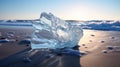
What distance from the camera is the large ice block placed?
962 cm

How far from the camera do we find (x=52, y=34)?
9.79 m

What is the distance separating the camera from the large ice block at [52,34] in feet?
31.6

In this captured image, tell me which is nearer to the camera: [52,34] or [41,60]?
[41,60]

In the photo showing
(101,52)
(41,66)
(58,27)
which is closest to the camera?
(41,66)

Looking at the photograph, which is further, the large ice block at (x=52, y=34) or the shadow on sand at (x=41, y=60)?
the large ice block at (x=52, y=34)

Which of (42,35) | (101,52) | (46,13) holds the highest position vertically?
(46,13)

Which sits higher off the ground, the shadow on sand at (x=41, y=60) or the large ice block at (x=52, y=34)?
the large ice block at (x=52, y=34)

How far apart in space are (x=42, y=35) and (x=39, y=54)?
4.19ft

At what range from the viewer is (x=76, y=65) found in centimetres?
705

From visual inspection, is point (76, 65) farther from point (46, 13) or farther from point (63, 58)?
point (46, 13)

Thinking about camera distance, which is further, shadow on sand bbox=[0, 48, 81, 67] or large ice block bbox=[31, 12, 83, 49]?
large ice block bbox=[31, 12, 83, 49]

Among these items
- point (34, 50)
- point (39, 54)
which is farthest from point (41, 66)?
point (34, 50)

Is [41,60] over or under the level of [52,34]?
under

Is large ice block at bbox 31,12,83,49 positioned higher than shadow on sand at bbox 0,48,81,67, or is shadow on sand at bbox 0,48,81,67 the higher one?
large ice block at bbox 31,12,83,49
